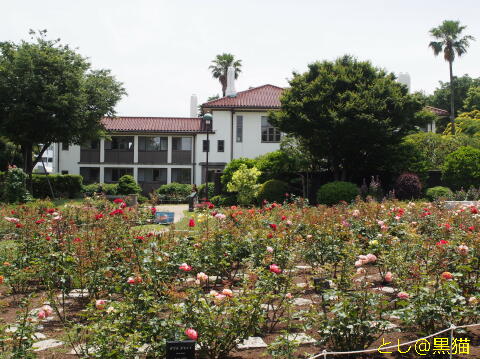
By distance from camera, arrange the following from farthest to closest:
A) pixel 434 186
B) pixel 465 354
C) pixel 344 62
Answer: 1. pixel 344 62
2. pixel 434 186
3. pixel 465 354

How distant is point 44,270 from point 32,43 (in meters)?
22.9

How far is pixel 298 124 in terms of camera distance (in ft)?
70.1

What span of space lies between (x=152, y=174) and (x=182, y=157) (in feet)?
9.45

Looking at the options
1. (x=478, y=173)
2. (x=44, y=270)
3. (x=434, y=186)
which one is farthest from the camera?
(x=434, y=186)

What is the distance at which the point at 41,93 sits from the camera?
22734 mm

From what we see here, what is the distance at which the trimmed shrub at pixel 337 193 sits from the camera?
18.7 metres

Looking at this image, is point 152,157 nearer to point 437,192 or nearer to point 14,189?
point 14,189

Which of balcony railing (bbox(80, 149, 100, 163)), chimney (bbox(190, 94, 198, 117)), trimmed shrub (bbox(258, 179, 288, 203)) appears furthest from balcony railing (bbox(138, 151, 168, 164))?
trimmed shrub (bbox(258, 179, 288, 203))

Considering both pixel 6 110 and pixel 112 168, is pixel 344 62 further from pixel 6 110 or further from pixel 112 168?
pixel 112 168

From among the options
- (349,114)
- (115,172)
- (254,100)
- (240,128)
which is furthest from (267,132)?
(115,172)

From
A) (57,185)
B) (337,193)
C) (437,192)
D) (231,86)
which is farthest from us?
(231,86)

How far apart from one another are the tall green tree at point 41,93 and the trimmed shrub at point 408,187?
16.8 metres

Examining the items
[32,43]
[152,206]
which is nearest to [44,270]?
[152,206]

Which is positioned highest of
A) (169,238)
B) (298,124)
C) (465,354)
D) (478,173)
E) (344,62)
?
(344,62)
